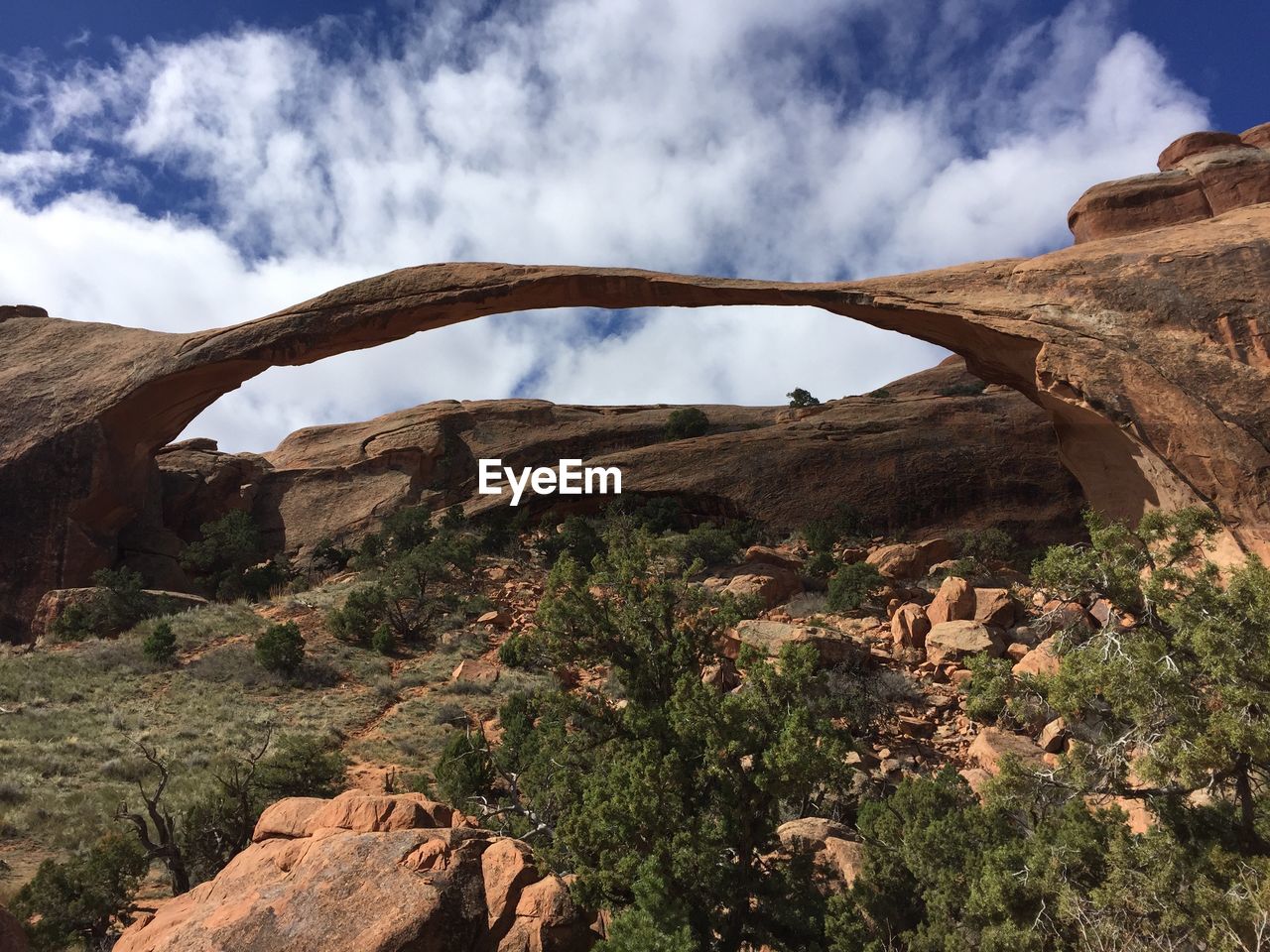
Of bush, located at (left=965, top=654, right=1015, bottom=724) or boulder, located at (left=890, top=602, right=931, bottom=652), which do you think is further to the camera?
boulder, located at (left=890, top=602, right=931, bottom=652)

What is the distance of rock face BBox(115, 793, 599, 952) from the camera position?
4719 millimetres

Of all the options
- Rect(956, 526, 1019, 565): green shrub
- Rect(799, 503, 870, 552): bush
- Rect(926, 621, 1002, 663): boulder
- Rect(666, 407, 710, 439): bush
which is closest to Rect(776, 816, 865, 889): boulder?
Rect(926, 621, 1002, 663): boulder

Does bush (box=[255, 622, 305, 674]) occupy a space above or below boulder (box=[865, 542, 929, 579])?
below

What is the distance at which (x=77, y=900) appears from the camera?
6.57m

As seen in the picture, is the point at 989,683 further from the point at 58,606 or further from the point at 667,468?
the point at 58,606

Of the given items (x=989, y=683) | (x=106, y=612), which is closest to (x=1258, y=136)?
(x=989, y=683)

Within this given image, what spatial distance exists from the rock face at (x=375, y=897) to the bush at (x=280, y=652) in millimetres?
8558

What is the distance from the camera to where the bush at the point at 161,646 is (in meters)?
14.4

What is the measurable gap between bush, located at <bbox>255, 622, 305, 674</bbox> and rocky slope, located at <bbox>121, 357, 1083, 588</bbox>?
9.71 m

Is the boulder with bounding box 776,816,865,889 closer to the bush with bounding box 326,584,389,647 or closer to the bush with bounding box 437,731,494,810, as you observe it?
the bush with bounding box 437,731,494,810

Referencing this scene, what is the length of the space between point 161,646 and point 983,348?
16.4 m

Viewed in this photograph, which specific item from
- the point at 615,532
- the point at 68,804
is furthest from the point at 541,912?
the point at 68,804

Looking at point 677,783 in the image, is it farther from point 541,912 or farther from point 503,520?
point 503,520

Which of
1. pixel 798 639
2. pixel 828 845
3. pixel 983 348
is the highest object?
pixel 983 348
